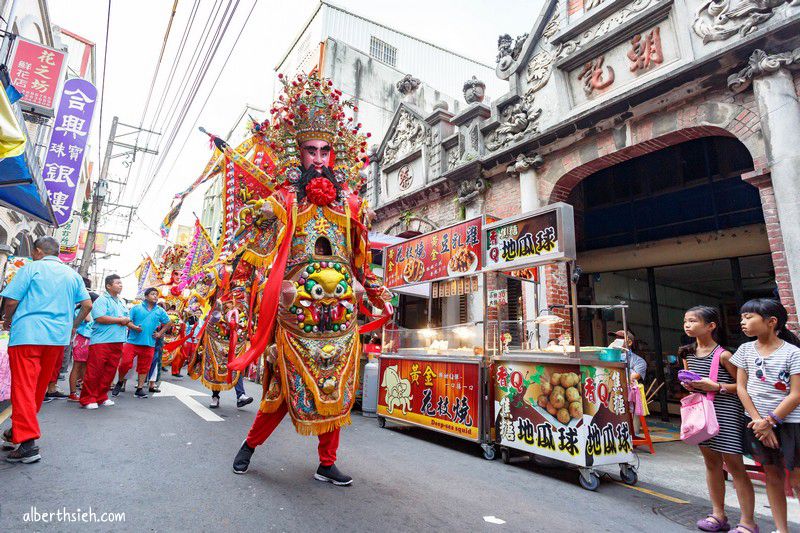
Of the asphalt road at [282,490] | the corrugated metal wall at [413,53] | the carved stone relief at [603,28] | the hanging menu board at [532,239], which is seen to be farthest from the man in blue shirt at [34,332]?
the corrugated metal wall at [413,53]

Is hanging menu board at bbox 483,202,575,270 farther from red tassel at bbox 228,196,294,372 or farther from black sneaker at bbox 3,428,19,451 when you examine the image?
black sneaker at bbox 3,428,19,451

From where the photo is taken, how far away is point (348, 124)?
394cm

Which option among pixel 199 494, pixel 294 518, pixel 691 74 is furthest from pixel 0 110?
pixel 691 74

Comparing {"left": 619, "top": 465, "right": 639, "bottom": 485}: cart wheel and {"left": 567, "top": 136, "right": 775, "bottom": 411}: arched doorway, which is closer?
{"left": 619, "top": 465, "right": 639, "bottom": 485}: cart wheel

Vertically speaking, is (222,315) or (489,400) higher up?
(222,315)

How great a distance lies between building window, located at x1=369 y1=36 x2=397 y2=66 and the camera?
19672mm

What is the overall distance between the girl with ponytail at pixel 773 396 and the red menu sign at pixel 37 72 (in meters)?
11.0

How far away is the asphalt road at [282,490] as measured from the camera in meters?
2.41

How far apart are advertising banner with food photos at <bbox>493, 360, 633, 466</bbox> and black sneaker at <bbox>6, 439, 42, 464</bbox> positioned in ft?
13.7

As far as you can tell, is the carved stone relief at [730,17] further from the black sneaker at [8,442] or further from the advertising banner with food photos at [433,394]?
the black sneaker at [8,442]

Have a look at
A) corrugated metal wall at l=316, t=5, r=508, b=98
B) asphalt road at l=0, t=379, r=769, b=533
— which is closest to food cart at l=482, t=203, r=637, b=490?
asphalt road at l=0, t=379, r=769, b=533

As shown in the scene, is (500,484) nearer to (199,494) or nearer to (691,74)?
(199,494)

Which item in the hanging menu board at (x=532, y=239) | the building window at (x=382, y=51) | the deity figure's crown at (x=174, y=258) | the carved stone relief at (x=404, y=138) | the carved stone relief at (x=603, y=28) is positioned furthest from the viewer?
the building window at (x=382, y=51)

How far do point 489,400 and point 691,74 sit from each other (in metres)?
5.41
